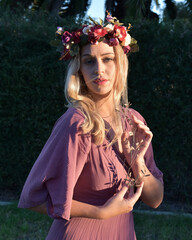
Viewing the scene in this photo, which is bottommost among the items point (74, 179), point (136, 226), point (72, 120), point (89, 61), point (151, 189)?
point (136, 226)

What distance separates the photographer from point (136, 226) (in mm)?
4203

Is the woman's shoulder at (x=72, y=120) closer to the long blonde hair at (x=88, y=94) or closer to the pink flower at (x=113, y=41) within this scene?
the long blonde hair at (x=88, y=94)

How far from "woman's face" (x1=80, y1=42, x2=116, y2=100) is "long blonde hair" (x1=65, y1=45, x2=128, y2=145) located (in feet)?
0.13

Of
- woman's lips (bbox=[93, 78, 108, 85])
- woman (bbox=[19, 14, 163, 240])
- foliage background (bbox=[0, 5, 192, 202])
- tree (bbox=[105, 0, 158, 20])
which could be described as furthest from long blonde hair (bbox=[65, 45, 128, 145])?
tree (bbox=[105, 0, 158, 20])

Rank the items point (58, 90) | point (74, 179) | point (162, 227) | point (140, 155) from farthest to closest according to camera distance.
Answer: point (58, 90), point (162, 227), point (140, 155), point (74, 179)

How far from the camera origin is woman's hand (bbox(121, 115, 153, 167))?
160cm

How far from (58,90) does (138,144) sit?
3.66 m

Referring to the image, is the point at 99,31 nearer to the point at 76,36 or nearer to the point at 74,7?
the point at 76,36

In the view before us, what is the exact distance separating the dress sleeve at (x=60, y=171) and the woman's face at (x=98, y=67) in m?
0.27

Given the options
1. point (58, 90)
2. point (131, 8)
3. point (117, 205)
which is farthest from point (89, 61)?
point (131, 8)

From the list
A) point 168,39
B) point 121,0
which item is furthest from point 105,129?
point 121,0

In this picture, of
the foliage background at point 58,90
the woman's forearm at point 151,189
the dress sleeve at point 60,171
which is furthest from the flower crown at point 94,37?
the foliage background at point 58,90

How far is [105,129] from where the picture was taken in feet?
5.22

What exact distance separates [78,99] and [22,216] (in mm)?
3315
